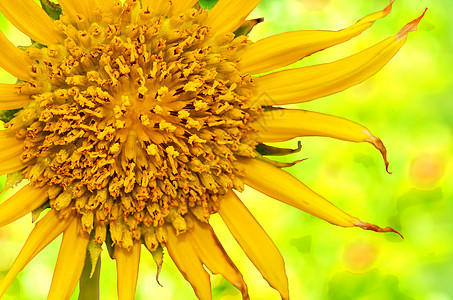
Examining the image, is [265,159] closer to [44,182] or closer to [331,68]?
[331,68]

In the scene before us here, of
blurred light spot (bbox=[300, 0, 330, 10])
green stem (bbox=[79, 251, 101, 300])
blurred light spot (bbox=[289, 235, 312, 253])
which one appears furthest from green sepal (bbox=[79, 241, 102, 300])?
blurred light spot (bbox=[300, 0, 330, 10])

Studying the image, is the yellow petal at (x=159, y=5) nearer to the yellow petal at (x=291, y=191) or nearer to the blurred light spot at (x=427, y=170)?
the yellow petal at (x=291, y=191)

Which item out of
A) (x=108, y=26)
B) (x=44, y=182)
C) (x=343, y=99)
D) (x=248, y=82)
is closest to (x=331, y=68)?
(x=248, y=82)

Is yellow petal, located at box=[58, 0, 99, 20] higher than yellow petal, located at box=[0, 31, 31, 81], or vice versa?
yellow petal, located at box=[58, 0, 99, 20]

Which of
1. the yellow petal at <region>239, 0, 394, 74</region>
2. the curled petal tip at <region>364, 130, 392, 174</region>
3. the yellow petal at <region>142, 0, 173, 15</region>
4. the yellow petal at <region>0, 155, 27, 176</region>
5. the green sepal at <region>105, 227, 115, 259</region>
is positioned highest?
the yellow petal at <region>142, 0, 173, 15</region>

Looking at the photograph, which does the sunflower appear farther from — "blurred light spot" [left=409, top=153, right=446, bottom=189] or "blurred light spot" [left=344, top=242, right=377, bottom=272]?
"blurred light spot" [left=409, top=153, right=446, bottom=189]

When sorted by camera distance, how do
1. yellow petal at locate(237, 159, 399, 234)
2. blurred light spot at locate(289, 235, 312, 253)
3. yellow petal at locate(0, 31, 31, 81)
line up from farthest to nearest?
blurred light spot at locate(289, 235, 312, 253) < yellow petal at locate(237, 159, 399, 234) < yellow petal at locate(0, 31, 31, 81)

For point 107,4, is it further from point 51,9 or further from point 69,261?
point 69,261

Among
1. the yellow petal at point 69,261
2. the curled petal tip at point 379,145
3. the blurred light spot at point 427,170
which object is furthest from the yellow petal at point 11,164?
the blurred light spot at point 427,170

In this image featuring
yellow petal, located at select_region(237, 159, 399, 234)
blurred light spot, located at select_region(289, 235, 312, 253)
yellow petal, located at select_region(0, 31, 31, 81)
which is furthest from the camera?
blurred light spot, located at select_region(289, 235, 312, 253)
